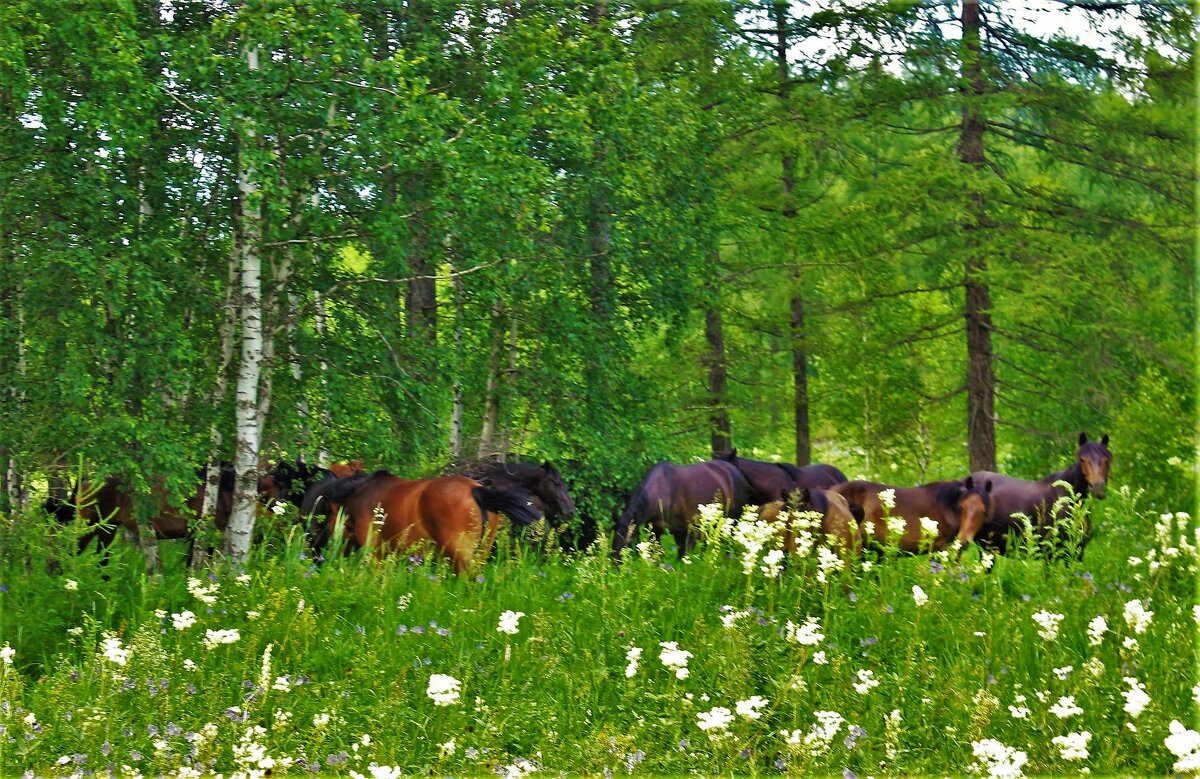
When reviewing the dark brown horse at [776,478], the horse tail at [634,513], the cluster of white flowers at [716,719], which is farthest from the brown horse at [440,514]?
the cluster of white flowers at [716,719]

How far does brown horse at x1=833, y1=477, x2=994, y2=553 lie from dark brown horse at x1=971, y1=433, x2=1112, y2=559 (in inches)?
9.1

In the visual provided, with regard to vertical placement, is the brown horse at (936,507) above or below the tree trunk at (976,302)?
below

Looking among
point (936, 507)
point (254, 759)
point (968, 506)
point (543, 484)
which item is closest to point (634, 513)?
point (543, 484)

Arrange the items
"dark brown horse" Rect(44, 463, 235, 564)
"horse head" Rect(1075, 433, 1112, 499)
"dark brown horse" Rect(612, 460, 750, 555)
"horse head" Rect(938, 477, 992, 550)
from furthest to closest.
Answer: "horse head" Rect(1075, 433, 1112, 499) → "dark brown horse" Rect(44, 463, 235, 564) → "dark brown horse" Rect(612, 460, 750, 555) → "horse head" Rect(938, 477, 992, 550)

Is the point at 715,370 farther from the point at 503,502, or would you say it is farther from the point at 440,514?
the point at 440,514

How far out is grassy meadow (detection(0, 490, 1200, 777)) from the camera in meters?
5.39

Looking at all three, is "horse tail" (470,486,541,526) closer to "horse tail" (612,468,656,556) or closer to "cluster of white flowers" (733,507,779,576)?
"horse tail" (612,468,656,556)

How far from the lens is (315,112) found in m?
11.1

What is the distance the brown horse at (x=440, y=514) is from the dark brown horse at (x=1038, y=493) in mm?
4821

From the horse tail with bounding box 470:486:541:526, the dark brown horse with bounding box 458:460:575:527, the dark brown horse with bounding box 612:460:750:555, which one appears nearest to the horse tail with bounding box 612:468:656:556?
the dark brown horse with bounding box 612:460:750:555

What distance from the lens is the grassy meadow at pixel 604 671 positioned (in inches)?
212

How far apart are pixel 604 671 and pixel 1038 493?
7.50 meters

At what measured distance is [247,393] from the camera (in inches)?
422

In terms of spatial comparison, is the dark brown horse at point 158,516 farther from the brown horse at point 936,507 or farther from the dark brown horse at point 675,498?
the brown horse at point 936,507
